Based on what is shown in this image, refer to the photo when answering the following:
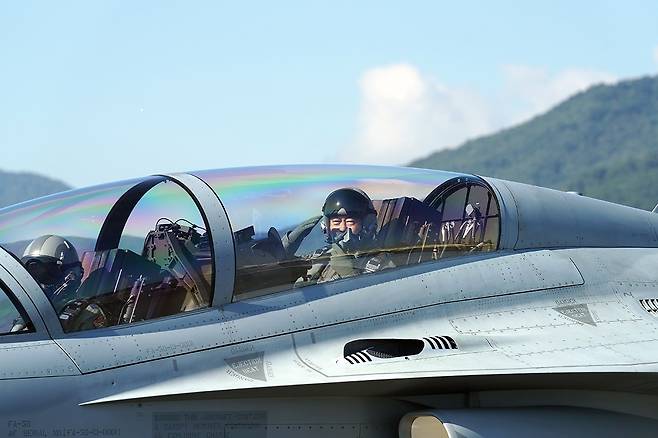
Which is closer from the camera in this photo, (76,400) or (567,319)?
(76,400)

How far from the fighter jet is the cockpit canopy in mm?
14

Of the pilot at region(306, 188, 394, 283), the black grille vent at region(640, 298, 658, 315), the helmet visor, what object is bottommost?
the helmet visor

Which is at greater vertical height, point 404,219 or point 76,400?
point 404,219

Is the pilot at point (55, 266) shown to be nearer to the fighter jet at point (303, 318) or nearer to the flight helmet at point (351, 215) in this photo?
the fighter jet at point (303, 318)

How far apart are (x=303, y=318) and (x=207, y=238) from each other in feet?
2.87

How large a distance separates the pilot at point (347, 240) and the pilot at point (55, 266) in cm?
169

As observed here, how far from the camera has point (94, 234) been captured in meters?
7.77

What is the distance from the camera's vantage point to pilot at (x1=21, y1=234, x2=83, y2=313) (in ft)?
24.1

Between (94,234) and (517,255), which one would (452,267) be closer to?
(517,255)

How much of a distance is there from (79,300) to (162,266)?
0.63m

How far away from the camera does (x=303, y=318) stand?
7926 mm

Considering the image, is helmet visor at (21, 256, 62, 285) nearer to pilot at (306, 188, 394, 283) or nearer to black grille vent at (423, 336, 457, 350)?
pilot at (306, 188, 394, 283)

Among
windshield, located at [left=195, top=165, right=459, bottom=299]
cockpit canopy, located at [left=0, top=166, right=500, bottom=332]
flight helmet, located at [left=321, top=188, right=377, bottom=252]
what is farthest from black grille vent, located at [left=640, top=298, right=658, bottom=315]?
flight helmet, located at [left=321, top=188, right=377, bottom=252]

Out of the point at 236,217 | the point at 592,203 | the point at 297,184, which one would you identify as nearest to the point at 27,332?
the point at 236,217
